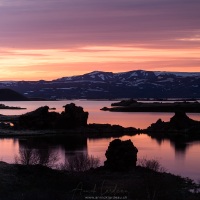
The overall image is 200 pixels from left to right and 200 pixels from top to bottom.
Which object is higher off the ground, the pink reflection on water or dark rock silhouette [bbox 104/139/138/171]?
dark rock silhouette [bbox 104/139/138/171]

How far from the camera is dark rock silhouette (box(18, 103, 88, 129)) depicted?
109188mm

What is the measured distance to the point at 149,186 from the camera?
30.1 m

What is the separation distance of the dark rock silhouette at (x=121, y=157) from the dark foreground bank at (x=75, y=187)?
4.31 meters

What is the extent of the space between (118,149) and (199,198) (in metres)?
18.8

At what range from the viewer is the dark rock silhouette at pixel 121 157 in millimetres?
45875

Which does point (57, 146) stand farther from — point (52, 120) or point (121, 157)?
point (52, 120)

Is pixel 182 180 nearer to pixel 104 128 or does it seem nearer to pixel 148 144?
pixel 148 144

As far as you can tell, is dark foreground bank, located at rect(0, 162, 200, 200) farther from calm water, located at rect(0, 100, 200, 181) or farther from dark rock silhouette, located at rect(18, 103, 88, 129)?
dark rock silhouette, located at rect(18, 103, 88, 129)

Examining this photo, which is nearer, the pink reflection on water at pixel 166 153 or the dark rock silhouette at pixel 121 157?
the dark rock silhouette at pixel 121 157

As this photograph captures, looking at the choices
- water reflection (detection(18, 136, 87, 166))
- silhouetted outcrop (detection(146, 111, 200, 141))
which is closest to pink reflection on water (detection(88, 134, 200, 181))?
water reflection (detection(18, 136, 87, 166))

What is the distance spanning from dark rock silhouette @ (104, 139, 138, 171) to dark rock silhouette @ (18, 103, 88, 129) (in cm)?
6081

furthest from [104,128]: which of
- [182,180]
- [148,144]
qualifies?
[182,180]

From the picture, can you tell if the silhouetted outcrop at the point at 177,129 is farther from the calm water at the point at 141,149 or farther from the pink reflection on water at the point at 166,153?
the pink reflection on water at the point at 166,153

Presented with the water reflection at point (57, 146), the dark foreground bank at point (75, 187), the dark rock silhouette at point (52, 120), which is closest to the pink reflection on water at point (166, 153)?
the water reflection at point (57, 146)
